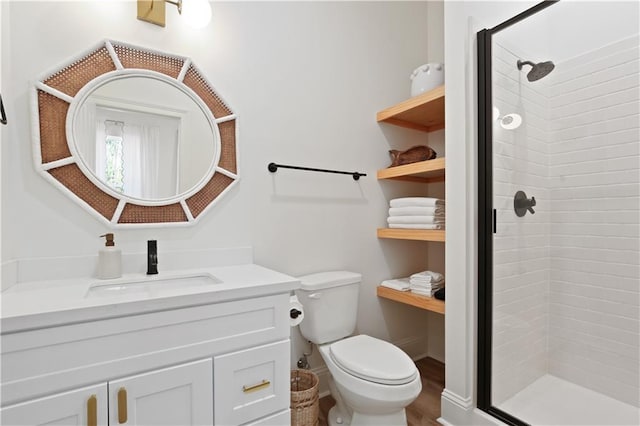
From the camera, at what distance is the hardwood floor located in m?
1.77

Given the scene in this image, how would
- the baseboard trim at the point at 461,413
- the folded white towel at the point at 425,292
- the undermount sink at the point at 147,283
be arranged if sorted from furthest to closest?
the folded white towel at the point at 425,292, the baseboard trim at the point at 461,413, the undermount sink at the point at 147,283

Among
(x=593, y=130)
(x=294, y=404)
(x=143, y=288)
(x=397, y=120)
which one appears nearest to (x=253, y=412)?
(x=294, y=404)

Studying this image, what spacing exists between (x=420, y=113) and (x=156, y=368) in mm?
1954

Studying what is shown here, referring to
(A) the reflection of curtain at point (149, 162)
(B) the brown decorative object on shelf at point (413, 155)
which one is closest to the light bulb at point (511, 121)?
(B) the brown decorative object on shelf at point (413, 155)

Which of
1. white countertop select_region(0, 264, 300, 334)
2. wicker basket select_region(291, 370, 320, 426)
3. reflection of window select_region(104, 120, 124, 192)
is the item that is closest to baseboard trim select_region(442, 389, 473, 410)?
wicker basket select_region(291, 370, 320, 426)

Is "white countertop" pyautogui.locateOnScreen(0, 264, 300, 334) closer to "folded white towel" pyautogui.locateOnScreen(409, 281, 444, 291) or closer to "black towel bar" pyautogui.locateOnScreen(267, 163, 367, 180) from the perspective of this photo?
"black towel bar" pyautogui.locateOnScreen(267, 163, 367, 180)

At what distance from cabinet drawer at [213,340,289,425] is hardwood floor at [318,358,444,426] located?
69 cm

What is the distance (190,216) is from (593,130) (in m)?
2.16

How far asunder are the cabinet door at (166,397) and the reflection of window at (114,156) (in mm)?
803

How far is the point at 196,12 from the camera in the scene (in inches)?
59.7

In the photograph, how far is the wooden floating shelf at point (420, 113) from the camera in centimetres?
196

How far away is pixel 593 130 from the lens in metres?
1.87

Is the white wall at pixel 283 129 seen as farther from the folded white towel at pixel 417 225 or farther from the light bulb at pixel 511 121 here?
the light bulb at pixel 511 121

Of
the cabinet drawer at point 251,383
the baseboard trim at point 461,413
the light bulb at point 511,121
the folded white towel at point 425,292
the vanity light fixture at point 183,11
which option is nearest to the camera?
the cabinet drawer at point 251,383
